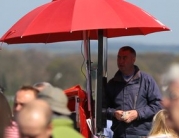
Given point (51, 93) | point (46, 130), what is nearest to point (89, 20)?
point (51, 93)

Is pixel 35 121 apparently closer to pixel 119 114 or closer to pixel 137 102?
pixel 119 114

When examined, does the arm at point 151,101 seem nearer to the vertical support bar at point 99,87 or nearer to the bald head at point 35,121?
the vertical support bar at point 99,87

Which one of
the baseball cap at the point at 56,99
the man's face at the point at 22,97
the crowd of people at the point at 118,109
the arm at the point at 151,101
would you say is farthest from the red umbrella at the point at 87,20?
the baseball cap at the point at 56,99

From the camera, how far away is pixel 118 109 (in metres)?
8.93

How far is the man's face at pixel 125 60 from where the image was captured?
354 inches

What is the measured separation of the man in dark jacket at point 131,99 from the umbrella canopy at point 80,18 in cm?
58

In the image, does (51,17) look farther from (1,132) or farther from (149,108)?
(1,132)

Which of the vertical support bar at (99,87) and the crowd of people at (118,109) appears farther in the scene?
the vertical support bar at (99,87)

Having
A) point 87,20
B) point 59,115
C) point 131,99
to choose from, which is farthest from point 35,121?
point 131,99

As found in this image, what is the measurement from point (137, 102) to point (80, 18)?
4.01ft

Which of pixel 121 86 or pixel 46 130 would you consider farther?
pixel 121 86

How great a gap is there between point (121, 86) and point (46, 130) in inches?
179

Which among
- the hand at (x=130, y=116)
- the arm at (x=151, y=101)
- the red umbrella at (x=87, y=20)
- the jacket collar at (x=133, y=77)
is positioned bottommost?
the hand at (x=130, y=116)

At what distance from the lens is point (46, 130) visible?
4480 millimetres
